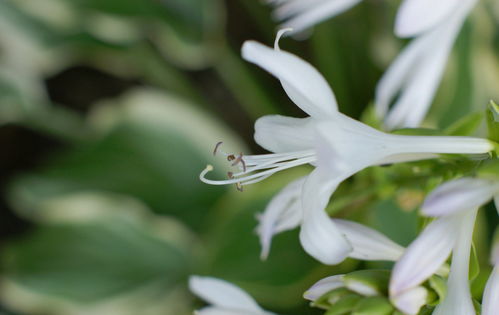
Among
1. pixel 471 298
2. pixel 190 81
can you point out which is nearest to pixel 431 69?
pixel 471 298

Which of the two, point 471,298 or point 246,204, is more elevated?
point 246,204

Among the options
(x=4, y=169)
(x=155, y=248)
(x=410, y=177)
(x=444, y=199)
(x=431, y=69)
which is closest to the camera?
(x=444, y=199)

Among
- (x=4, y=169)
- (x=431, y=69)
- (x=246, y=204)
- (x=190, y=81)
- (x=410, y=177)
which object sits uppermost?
(x=190, y=81)

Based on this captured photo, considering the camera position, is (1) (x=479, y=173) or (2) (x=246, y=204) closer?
(1) (x=479, y=173)

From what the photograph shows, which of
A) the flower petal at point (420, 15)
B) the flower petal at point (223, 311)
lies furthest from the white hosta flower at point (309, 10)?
the flower petal at point (223, 311)

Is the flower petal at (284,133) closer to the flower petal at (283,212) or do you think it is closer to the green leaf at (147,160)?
the flower petal at (283,212)

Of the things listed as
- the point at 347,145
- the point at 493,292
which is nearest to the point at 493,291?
the point at 493,292

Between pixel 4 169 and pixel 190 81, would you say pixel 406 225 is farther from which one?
pixel 4 169

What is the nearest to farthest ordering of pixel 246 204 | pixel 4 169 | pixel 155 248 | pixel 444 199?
pixel 444 199
pixel 246 204
pixel 155 248
pixel 4 169
